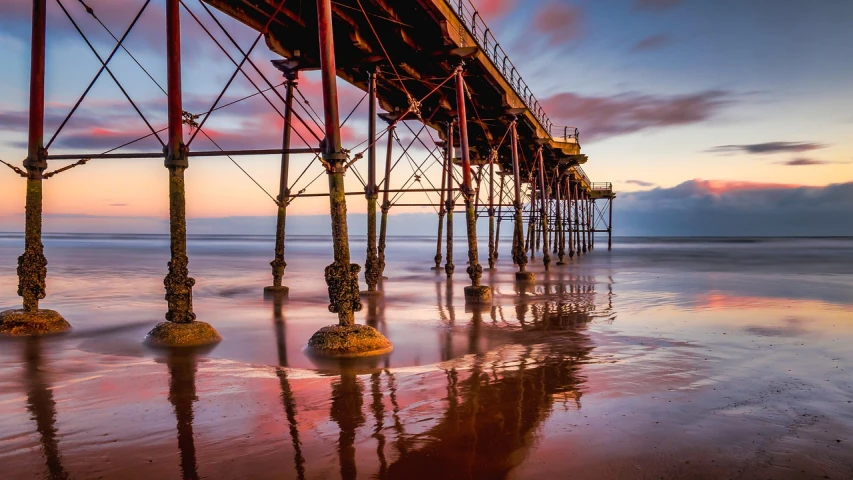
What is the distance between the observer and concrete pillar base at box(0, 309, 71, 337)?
830 centimetres

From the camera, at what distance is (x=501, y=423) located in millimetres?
4621

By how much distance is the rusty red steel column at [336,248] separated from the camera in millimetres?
7047

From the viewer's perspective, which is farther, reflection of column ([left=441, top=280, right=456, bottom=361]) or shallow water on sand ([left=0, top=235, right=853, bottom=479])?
reflection of column ([left=441, top=280, right=456, bottom=361])

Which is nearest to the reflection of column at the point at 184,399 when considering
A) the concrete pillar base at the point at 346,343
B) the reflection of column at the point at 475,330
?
the concrete pillar base at the point at 346,343

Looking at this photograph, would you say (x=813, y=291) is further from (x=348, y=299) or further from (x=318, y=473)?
(x=318, y=473)

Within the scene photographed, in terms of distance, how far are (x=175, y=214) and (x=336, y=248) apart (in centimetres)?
242

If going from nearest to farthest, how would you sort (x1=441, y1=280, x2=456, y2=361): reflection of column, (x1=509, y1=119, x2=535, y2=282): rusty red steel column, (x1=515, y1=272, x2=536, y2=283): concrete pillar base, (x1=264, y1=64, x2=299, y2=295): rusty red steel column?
(x1=441, y1=280, x2=456, y2=361): reflection of column
(x1=264, y1=64, x2=299, y2=295): rusty red steel column
(x1=509, y1=119, x2=535, y2=282): rusty red steel column
(x1=515, y1=272, x2=536, y2=283): concrete pillar base

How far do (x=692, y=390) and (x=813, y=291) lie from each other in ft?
48.8

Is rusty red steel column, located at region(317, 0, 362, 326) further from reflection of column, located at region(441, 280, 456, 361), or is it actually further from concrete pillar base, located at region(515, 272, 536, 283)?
concrete pillar base, located at region(515, 272, 536, 283)

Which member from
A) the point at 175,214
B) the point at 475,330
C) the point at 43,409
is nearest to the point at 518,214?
the point at 475,330

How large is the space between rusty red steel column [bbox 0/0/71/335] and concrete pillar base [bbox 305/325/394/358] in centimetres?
448

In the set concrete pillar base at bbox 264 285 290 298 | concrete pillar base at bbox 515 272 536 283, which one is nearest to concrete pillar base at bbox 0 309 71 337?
concrete pillar base at bbox 264 285 290 298

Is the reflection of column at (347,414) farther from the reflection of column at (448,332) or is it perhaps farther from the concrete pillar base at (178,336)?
the concrete pillar base at (178,336)

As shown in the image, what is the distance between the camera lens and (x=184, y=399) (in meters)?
5.20
